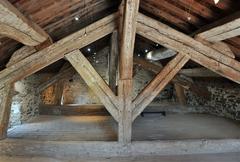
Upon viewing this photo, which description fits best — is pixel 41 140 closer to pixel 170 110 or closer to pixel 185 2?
pixel 185 2

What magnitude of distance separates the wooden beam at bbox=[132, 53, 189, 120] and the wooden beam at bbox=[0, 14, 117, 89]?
1.38m

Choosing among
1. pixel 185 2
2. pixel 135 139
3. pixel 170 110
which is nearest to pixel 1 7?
pixel 185 2

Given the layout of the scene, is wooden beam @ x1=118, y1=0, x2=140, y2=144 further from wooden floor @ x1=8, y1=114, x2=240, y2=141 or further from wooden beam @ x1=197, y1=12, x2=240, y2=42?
wooden beam @ x1=197, y1=12, x2=240, y2=42

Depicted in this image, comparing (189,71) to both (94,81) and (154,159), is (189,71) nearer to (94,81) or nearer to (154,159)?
(154,159)

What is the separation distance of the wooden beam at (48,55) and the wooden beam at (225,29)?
1.72 meters

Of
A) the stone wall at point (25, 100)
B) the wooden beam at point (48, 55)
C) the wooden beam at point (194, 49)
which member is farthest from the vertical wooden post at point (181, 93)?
the stone wall at point (25, 100)

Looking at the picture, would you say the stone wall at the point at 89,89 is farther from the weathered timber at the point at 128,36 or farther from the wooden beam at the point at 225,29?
the wooden beam at the point at 225,29

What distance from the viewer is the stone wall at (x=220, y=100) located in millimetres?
5953

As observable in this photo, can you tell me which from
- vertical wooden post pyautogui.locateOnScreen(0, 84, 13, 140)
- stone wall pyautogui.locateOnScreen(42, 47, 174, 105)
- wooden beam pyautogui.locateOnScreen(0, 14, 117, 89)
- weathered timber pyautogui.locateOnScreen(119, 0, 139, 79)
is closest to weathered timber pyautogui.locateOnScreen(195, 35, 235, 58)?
→ weathered timber pyautogui.locateOnScreen(119, 0, 139, 79)

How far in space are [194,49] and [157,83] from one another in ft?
3.02

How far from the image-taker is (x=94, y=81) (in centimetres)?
408

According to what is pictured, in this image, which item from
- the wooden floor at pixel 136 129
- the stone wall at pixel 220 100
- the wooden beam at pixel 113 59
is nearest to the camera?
the wooden floor at pixel 136 129

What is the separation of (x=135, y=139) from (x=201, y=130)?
5.60 ft

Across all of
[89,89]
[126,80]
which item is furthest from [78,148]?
[89,89]
